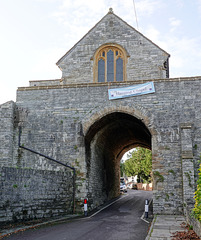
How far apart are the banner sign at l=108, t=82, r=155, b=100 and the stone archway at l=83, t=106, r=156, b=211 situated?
2.34 feet

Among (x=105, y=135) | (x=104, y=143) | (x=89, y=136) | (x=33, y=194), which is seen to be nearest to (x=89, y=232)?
(x=33, y=194)

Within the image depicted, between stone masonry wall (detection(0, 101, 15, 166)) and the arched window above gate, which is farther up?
the arched window above gate

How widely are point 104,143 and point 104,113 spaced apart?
179 inches

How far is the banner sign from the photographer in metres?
16.1

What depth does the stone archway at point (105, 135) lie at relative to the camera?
16.1 metres

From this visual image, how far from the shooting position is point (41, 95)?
56.3 ft

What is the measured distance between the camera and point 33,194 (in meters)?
12.0

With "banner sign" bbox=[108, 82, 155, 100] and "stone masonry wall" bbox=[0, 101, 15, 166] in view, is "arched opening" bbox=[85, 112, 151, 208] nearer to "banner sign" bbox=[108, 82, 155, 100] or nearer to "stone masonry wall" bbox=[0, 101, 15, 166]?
"banner sign" bbox=[108, 82, 155, 100]

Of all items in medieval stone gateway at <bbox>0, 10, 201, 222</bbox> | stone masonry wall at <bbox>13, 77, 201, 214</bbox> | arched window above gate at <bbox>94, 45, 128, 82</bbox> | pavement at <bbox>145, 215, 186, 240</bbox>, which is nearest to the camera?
pavement at <bbox>145, 215, 186, 240</bbox>

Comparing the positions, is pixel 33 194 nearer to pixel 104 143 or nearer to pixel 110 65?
pixel 104 143

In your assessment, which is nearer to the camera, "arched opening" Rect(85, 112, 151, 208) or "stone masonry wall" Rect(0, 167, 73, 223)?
"stone masonry wall" Rect(0, 167, 73, 223)

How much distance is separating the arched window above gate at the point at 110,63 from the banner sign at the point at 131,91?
20.1ft

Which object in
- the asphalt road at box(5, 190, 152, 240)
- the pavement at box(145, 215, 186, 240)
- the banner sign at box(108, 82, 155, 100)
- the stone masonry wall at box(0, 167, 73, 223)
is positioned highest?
the banner sign at box(108, 82, 155, 100)

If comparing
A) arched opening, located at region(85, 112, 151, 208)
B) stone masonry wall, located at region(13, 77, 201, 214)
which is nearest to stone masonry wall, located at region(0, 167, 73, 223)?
stone masonry wall, located at region(13, 77, 201, 214)
